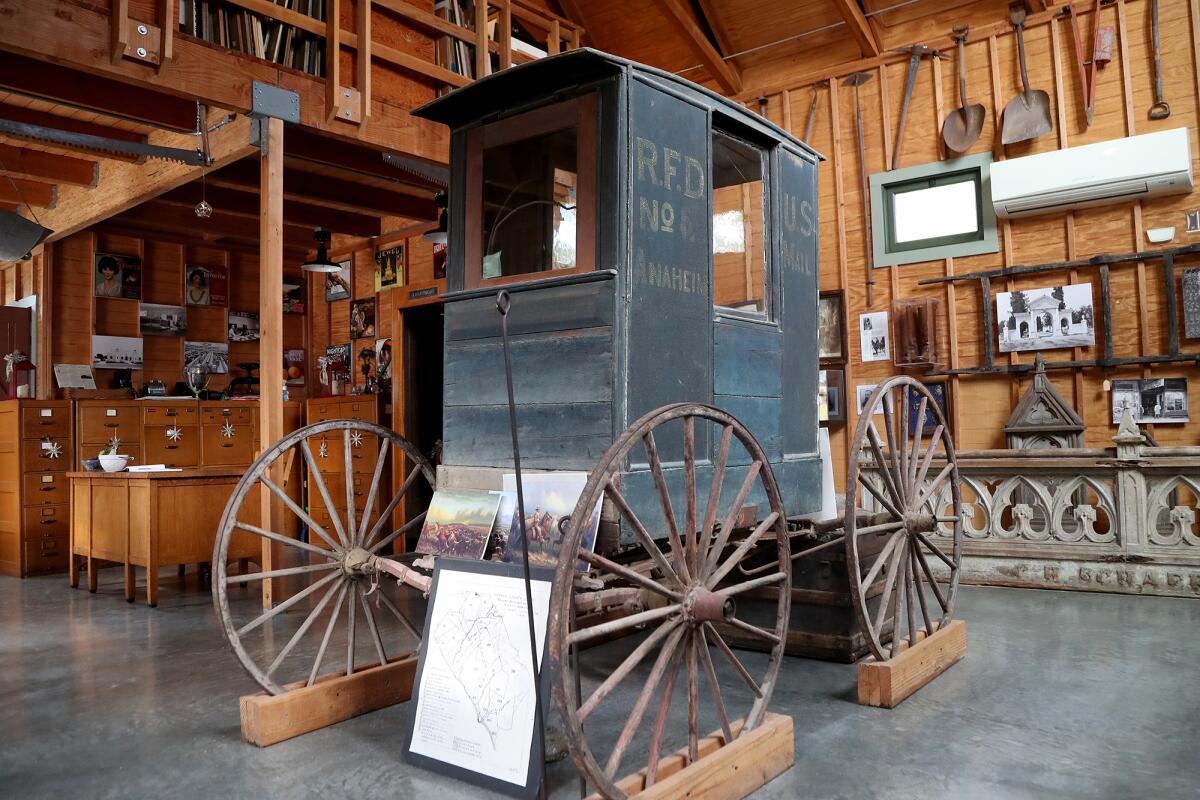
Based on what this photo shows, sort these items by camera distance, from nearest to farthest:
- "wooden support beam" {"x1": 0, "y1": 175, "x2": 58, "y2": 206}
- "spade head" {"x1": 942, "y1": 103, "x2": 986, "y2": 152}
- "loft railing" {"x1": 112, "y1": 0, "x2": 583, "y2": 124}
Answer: "loft railing" {"x1": 112, "y1": 0, "x2": 583, "y2": 124} < "spade head" {"x1": 942, "y1": 103, "x2": 986, "y2": 152} < "wooden support beam" {"x1": 0, "y1": 175, "x2": 58, "y2": 206}

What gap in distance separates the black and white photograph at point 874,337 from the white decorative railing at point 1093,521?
180 centimetres

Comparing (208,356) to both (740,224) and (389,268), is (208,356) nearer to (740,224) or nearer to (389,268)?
(389,268)

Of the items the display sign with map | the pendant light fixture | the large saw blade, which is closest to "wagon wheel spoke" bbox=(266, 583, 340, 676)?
the display sign with map

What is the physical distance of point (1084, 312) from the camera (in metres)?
6.63

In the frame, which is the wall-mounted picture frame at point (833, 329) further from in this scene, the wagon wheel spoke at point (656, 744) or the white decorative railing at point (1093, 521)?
the wagon wheel spoke at point (656, 744)

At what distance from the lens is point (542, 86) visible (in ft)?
9.50

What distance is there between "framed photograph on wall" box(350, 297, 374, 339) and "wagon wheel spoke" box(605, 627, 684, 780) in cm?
803

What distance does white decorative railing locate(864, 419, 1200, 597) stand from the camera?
525 centimetres

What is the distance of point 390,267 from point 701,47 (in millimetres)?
4089

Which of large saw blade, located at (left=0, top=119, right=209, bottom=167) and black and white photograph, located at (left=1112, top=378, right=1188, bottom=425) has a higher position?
large saw blade, located at (left=0, top=119, right=209, bottom=167)

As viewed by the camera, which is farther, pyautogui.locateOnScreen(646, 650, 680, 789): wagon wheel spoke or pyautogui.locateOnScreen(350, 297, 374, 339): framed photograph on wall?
pyautogui.locateOnScreen(350, 297, 374, 339): framed photograph on wall

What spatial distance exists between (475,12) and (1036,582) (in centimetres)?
572

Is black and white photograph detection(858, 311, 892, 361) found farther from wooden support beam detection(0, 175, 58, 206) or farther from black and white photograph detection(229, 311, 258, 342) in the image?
wooden support beam detection(0, 175, 58, 206)

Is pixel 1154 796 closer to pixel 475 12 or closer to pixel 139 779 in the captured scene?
pixel 139 779
